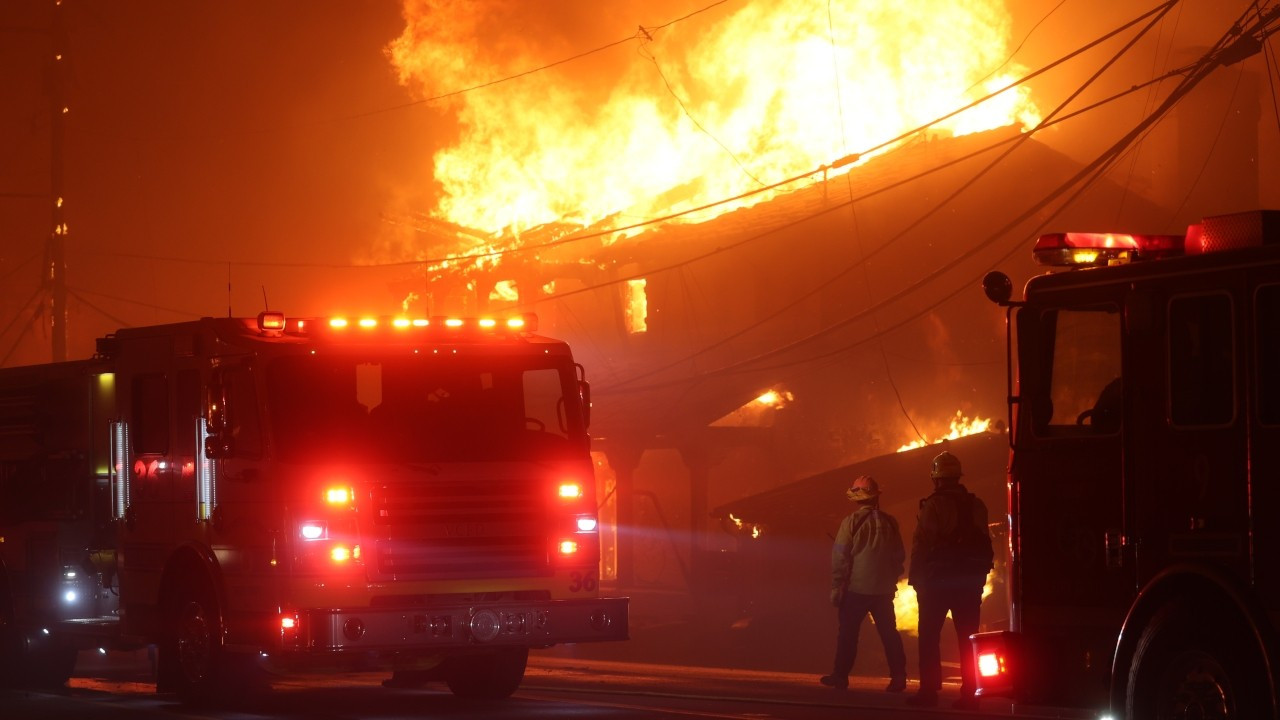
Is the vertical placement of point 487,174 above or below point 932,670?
above

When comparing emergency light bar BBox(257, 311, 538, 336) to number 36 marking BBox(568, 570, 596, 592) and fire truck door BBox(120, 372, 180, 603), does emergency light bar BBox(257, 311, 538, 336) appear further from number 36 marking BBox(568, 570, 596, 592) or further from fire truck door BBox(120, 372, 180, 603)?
number 36 marking BBox(568, 570, 596, 592)

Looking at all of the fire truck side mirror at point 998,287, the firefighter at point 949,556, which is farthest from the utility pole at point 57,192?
the fire truck side mirror at point 998,287

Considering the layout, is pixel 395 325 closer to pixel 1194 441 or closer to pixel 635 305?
pixel 1194 441

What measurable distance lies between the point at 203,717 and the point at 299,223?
44.4 m

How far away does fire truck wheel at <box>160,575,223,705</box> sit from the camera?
1199 centimetres

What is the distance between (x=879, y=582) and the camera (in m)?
13.9

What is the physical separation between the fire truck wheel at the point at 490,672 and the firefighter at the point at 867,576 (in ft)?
8.79

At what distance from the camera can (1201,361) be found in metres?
8.64

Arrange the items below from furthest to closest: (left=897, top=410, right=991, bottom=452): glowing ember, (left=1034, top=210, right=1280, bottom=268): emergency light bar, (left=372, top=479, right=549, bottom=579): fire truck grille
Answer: (left=897, top=410, right=991, bottom=452): glowing ember, (left=372, top=479, right=549, bottom=579): fire truck grille, (left=1034, top=210, right=1280, bottom=268): emergency light bar

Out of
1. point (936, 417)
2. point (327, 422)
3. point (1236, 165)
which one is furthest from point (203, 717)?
point (1236, 165)

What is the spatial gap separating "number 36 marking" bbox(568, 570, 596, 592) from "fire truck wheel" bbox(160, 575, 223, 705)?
2.47 metres

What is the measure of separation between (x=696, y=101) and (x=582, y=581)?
122ft

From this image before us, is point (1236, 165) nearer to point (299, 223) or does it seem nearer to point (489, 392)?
point (489, 392)

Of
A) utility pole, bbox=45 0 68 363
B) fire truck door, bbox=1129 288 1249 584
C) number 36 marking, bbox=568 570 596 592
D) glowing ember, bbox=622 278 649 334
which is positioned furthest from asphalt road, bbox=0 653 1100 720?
glowing ember, bbox=622 278 649 334
